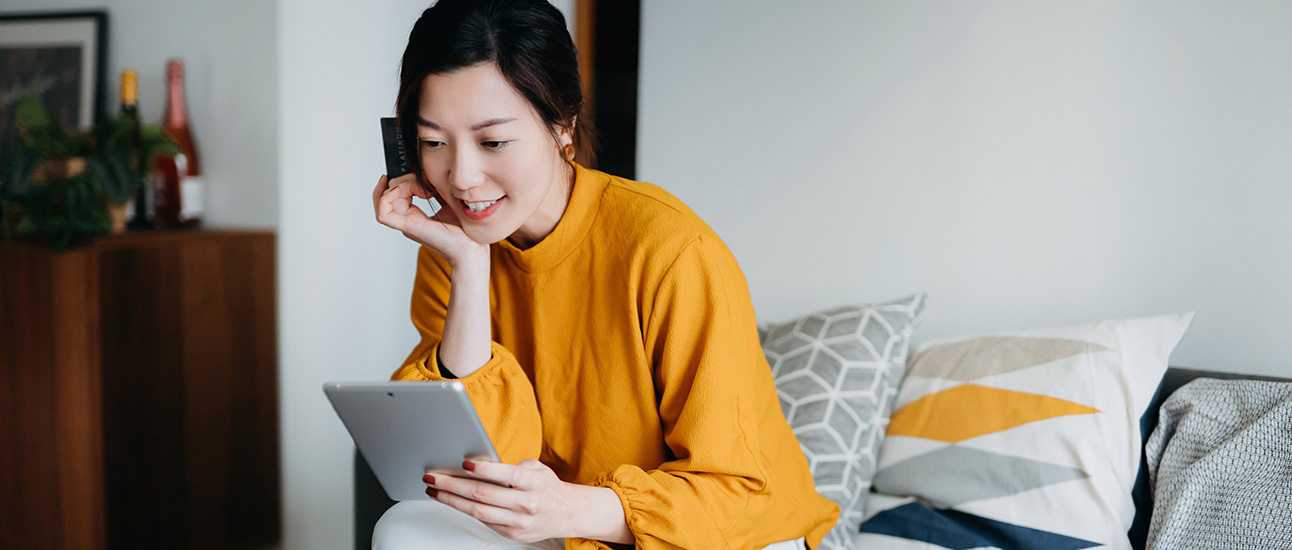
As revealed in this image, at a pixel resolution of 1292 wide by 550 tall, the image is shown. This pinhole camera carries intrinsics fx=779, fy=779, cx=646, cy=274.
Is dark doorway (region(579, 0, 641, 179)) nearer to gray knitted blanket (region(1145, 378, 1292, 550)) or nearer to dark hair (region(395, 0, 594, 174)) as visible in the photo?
dark hair (region(395, 0, 594, 174))

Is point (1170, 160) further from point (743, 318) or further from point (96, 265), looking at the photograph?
point (96, 265)

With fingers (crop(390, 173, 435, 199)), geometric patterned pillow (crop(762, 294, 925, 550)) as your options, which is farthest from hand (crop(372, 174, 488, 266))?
geometric patterned pillow (crop(762, 294, 925, 550))

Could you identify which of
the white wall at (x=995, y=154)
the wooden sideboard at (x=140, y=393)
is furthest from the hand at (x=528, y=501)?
the wooden sideboard at (x=140, y=393)

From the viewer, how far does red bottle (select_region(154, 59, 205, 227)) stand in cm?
A: 185

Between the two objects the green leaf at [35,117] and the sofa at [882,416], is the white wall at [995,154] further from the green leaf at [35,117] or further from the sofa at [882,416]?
the green leaf at [35,117]

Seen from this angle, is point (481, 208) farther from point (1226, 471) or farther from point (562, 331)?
point (1226, 471)

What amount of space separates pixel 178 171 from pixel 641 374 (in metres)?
1.49

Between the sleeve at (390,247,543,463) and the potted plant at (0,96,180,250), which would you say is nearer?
the sleeve at (390,247,543,463)

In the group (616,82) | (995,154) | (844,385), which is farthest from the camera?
(616,82)

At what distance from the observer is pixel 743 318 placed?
963 millimetres

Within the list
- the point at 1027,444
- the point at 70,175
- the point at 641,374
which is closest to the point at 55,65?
the point at 70,175

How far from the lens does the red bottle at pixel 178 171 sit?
1849mm

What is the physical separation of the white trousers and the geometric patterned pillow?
40 cm

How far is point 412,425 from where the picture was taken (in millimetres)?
788
